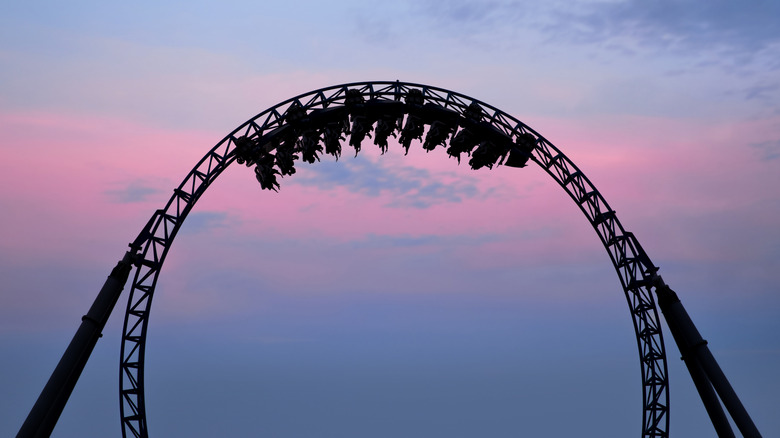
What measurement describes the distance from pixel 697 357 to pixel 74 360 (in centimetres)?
1896

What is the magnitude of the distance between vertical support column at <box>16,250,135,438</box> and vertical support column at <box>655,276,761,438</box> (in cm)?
1708

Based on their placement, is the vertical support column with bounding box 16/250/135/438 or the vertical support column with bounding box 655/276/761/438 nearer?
the vertical support column with bounding box 16/250/135/438

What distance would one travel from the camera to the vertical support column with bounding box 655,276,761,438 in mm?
27188

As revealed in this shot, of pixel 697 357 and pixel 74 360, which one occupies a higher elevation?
pixel 697 357

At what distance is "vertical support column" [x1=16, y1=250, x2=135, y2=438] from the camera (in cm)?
2452

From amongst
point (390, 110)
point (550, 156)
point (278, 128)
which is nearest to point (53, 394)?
point (278, 128)

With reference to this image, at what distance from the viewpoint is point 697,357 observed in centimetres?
2764

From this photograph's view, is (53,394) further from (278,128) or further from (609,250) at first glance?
(609,250)

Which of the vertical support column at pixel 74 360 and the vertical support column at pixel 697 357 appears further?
the vertical support column at pixel 697 357

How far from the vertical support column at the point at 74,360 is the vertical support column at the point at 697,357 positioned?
17080 millimetres

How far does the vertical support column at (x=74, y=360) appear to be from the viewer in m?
24.5

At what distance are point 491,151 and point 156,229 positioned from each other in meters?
11.3

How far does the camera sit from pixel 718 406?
2814cm

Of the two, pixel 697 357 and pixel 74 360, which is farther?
pixel 697 357
